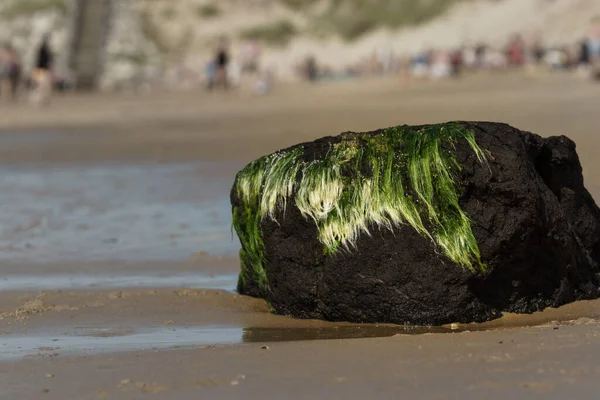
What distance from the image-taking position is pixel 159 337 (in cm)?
583

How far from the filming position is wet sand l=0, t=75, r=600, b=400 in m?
4.58

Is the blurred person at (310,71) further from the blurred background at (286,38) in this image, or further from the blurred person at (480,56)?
the blurred person at (480,56)

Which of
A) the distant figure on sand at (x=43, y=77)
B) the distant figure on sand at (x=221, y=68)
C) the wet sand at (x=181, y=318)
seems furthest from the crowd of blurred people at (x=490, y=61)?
the wet sand at (x=181, y=318)

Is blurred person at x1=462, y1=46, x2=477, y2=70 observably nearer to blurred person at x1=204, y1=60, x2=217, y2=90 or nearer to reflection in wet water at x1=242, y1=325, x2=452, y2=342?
blurred person at x1=204, y1=60, x2=217, y2=90

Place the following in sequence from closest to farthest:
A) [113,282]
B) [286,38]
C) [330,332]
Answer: [330,332] < [113,282] < [286,38]

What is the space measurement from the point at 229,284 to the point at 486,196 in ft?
7.53

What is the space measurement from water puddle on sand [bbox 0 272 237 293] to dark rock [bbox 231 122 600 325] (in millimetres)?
1299

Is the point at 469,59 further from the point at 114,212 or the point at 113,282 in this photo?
the point at 113,282

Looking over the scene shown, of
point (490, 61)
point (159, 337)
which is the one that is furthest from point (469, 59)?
point (159, 337)

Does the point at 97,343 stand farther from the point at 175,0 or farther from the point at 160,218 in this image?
the point at 175,0

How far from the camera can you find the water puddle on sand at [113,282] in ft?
25.1

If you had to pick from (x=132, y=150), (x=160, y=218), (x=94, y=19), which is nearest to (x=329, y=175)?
(x=160, y=218)

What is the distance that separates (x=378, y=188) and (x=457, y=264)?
0.58 m

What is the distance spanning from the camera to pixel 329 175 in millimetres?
6156
